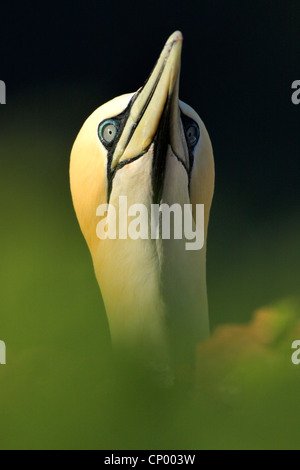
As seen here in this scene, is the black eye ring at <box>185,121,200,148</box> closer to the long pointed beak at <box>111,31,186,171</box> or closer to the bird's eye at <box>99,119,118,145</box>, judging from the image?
the long pointed beak at <box>111,31,186,171</box>

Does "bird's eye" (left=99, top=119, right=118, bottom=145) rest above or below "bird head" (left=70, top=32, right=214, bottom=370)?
above

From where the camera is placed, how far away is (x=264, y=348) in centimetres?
219

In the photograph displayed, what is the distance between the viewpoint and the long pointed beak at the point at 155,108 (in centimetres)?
217

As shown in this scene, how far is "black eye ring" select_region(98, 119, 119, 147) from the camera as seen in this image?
2.40 meters

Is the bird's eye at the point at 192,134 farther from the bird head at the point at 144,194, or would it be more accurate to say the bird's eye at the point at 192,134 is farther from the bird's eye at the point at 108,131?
the bird's eye at the point at 108,131

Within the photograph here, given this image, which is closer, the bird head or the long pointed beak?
the long pointed beak

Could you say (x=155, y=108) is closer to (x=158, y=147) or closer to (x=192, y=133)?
(x=158, y=147)

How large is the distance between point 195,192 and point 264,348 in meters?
0.59

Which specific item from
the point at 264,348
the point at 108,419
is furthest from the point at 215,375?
the point at 108,419

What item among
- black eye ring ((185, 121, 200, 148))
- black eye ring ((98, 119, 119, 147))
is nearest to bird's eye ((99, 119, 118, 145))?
black eye ring ((98, 119, 119, 147))

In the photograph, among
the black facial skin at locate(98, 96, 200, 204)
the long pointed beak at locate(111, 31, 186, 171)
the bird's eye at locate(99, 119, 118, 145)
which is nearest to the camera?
the long pointed beak at locate(111, 31, 186, 171)

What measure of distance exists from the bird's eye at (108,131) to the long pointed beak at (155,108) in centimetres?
4

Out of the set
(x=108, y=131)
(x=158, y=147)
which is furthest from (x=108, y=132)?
(x=158, y=147)

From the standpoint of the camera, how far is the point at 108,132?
7.89ft
